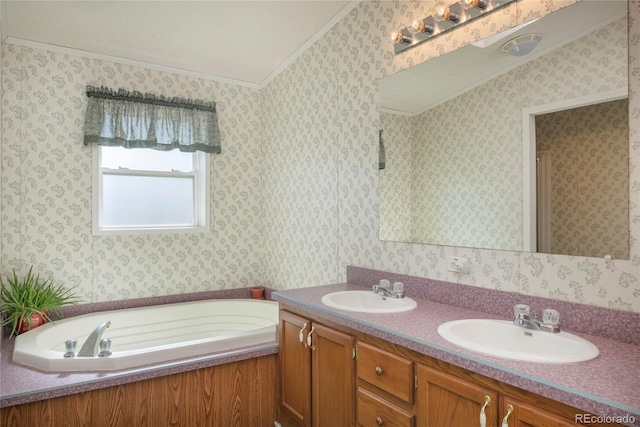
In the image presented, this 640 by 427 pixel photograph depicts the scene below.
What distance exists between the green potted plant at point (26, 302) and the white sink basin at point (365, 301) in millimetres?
1969

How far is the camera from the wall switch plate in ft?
6.11

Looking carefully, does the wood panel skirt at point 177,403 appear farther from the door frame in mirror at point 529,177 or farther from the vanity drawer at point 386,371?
the door frame in mirror at point 529,177

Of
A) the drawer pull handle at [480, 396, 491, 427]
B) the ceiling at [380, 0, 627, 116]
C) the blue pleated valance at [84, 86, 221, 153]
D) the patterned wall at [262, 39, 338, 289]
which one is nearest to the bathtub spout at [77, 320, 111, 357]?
the patterned wall at [262, 39, 338, 289]

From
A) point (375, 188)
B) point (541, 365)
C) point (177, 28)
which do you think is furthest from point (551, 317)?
point (177, 28)

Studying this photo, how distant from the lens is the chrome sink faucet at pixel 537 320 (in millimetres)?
1421

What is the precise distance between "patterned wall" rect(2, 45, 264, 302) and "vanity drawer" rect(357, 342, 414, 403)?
2.17 metres

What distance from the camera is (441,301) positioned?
1.95 meters

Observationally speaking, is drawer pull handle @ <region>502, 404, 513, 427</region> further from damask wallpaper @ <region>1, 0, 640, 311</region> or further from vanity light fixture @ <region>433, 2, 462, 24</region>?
vanity light fixture @ <region>433, 2, 462, 24</region>

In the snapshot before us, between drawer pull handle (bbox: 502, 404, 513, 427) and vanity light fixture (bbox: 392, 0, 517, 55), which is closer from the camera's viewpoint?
drawer pull handle (bbox: 502, 404, 513, 427)

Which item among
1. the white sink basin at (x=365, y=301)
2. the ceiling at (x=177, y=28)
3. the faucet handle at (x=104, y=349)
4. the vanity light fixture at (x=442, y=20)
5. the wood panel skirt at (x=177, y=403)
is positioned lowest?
the wood panel skirt at (x=177, y=403)

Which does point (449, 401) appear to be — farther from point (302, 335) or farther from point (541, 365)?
point (302, 335)

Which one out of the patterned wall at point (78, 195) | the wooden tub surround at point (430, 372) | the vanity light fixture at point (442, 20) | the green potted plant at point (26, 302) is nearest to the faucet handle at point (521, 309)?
the wooden tub surround at point (430, 372)

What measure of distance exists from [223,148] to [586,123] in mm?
2827

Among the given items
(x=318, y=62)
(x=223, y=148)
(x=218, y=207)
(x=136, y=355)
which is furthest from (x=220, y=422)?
(x=318, y=62)
